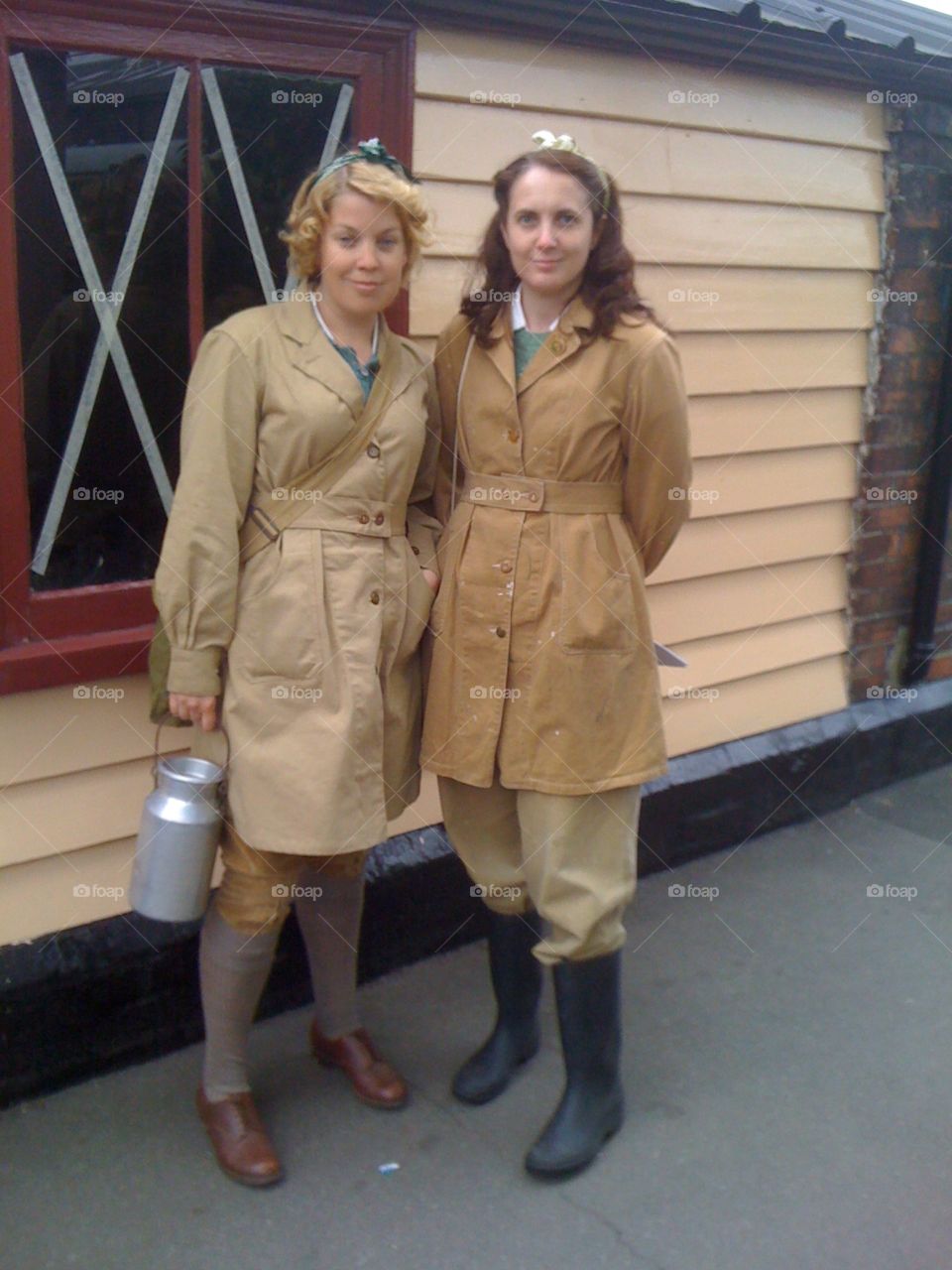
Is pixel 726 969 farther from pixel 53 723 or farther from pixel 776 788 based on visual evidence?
pixel 53 723

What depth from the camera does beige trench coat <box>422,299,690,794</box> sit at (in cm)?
282

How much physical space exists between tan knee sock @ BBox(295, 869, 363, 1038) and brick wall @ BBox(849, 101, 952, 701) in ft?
8.81

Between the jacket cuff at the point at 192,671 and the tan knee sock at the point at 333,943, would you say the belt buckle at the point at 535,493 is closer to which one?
the jacket cuff at the point at 192,671

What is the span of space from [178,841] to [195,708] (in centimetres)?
28

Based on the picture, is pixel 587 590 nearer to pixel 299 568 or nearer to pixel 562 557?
pixel 562 557

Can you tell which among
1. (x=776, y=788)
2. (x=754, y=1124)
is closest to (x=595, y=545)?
(x=754, y=1124)

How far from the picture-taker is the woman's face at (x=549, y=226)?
2725 millimetres

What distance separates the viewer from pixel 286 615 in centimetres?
274

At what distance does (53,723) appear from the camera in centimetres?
310

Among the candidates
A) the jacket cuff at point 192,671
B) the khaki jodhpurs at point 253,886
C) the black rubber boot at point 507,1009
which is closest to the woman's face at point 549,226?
the jacket cuff at point 192,671

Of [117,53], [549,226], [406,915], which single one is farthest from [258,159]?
[406,915]

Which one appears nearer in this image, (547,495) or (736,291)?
(547,495)

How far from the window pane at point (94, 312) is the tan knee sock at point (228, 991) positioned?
0.91 m

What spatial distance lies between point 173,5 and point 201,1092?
243 cm
